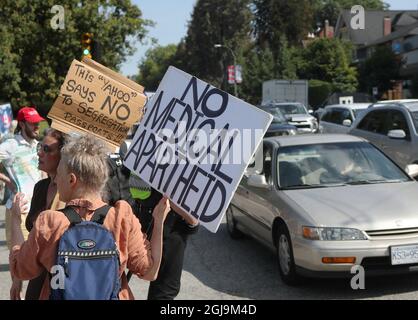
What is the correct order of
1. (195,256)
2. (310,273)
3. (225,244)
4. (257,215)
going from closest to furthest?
(310,273) → (257,215) → (195,256) → (225,244)

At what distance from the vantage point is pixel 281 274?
6.35 metres

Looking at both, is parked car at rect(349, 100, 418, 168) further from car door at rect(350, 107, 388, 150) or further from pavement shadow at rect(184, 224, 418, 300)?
pavement shadow at rect(184, 224, 418, 300)

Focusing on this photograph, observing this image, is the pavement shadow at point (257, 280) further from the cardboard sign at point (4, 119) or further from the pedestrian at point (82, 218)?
the cardboard sign at point (4, 119)

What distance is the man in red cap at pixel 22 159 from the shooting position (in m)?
5.44

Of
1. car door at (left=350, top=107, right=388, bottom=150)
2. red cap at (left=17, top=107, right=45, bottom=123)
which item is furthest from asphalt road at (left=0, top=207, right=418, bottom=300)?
car door at (left=350, top=107, right=388, bottom=150)

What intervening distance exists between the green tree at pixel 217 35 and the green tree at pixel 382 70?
2685cm

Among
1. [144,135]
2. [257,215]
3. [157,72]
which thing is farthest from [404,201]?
[157,72]

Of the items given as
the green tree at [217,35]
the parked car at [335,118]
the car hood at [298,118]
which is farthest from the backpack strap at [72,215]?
the green tree at [217,35]

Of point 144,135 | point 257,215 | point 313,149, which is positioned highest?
point 144,135

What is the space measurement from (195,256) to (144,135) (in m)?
4.56

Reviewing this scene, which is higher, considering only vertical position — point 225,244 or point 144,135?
point 144,135

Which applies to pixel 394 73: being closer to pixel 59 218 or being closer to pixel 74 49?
pixel 74 49

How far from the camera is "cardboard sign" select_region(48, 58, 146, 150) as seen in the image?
406cm

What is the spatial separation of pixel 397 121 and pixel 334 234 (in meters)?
5.92
